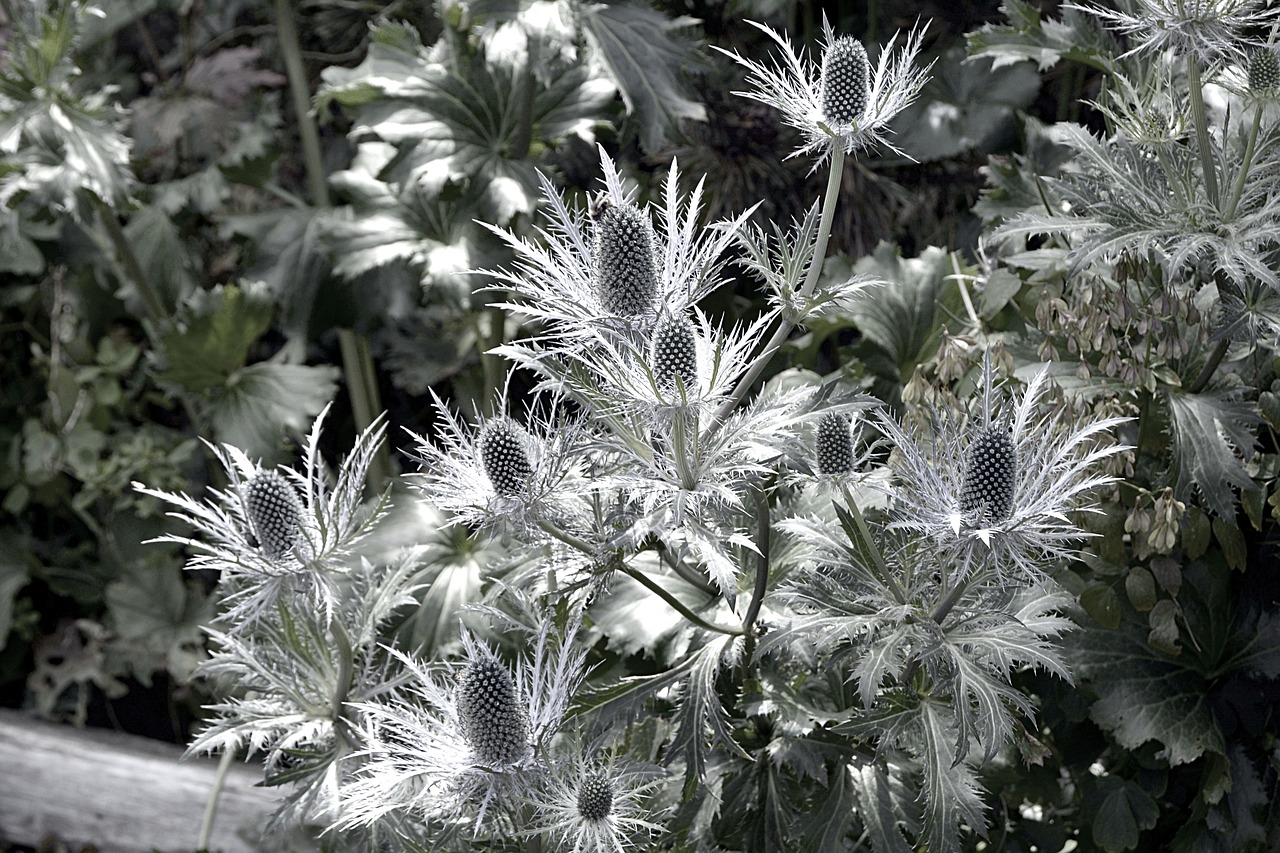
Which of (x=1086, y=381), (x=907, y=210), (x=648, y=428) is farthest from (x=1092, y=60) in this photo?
(x=648, y=428)

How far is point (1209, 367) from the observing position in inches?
46.9

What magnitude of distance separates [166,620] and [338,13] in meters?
1.23

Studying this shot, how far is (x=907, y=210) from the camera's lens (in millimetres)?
1935

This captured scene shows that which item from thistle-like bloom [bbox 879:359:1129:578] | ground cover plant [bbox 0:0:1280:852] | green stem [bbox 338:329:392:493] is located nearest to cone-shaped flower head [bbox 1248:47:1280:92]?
ground cover plant [bbox 0:0:1280:852]

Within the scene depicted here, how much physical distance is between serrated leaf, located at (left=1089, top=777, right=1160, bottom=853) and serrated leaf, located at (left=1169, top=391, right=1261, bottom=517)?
0.32 meters

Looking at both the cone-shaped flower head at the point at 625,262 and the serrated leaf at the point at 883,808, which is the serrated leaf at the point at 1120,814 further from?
the cone-shaped flower head at the point at 625,262

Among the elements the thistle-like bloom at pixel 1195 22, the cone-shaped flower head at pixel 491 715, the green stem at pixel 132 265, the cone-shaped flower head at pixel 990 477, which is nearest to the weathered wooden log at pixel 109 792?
the green stem at pixel 132 265

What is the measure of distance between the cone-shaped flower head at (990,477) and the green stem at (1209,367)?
1.41 ft

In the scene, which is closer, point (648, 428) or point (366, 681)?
point (648, 428)

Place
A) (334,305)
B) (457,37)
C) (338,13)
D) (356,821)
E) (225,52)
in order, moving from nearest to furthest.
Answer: (356,821) < (457,37) < (334,305) < (225,52) < (338,13)

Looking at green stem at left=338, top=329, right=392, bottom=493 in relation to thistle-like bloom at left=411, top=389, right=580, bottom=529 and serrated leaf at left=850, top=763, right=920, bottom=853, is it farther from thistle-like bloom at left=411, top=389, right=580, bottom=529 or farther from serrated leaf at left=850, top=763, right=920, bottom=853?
serrated leaf at left=850, top=763, right=920, bottom=853

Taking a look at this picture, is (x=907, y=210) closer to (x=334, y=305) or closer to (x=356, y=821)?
(x=334, y=305)

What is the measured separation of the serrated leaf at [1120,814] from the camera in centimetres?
120

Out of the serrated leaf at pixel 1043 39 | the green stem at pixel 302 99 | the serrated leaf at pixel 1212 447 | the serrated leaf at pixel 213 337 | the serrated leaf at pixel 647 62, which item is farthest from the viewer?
the green stem at pixel 302 99
